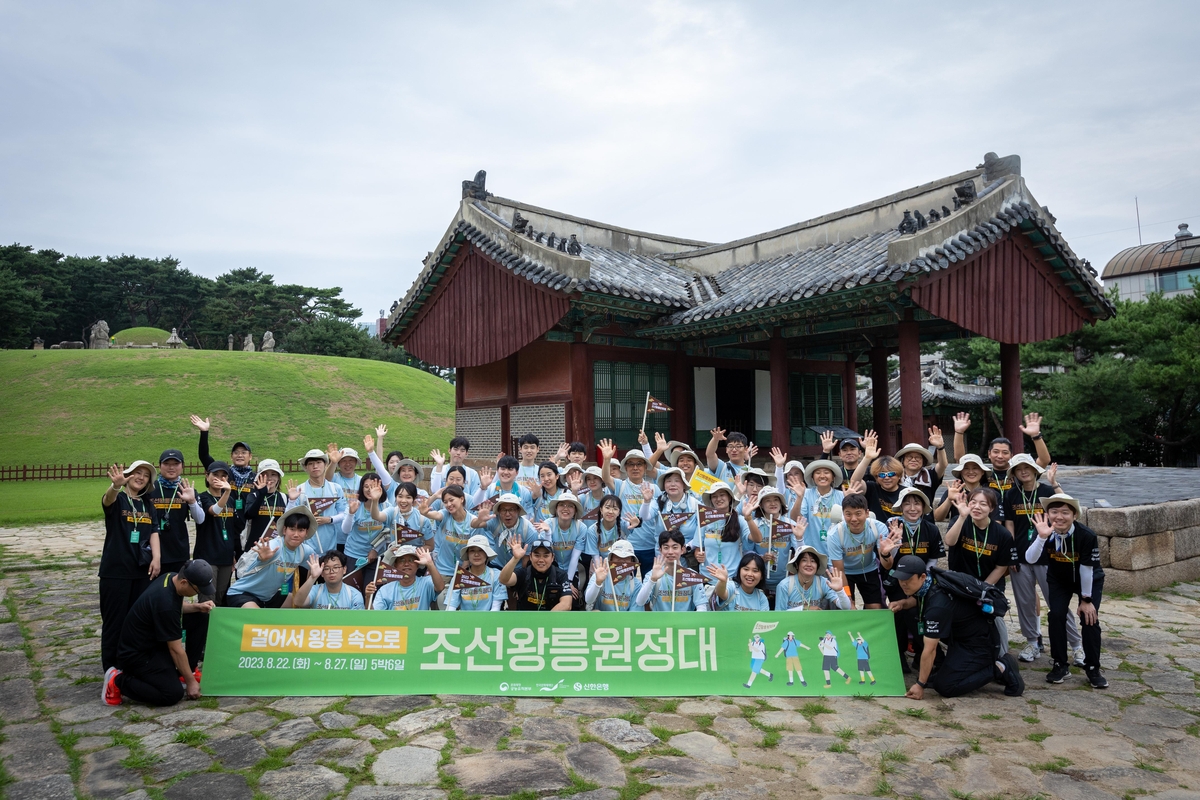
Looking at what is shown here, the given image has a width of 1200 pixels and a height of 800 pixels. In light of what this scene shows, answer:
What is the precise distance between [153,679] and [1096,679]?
24.1 ft

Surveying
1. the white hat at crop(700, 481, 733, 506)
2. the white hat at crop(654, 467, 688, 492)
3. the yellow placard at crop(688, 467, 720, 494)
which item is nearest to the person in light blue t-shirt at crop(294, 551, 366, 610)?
the white hat at crop(654, 467, 688, 492)

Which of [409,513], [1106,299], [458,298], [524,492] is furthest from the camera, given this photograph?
[458,298]

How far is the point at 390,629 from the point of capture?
5.64m

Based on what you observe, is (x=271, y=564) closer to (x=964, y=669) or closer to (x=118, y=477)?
(x=118, y=477)

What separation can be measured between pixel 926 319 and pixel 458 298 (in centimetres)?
941

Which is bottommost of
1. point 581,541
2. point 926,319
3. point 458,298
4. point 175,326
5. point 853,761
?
point 853,761

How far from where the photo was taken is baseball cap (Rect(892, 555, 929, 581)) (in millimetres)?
5664

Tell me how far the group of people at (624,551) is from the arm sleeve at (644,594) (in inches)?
0.7

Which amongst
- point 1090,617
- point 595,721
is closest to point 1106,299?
point 1090,617

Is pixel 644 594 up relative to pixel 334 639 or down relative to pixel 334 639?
up

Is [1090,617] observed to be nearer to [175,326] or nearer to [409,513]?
[409,513]

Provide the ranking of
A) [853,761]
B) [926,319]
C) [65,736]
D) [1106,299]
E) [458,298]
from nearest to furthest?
[853,761] → [65,736] → [926,319] → [1106,299] → [458,298]

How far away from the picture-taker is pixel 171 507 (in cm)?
641

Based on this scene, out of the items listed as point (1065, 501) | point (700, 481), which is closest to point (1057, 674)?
point (1065, 501)
